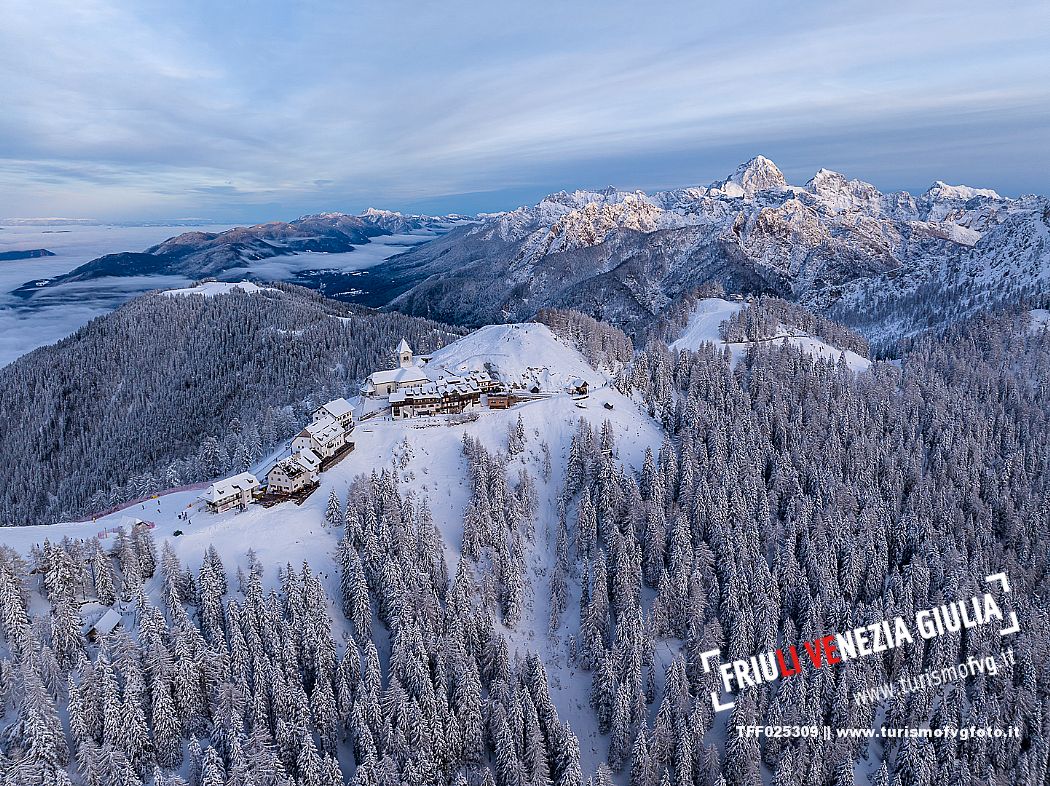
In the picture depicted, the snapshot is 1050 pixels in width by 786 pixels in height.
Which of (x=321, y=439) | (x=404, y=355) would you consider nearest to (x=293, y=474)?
(x=321, y=439)

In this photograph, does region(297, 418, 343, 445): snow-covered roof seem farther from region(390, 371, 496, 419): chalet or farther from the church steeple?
the church steeple

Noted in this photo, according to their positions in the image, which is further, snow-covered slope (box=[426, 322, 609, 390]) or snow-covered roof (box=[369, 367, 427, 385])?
snow-covered slope (box=[426, 322, 609, 390])

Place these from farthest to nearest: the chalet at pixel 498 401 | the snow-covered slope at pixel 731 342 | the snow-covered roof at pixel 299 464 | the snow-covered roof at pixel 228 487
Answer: the snow-covered slope at pixel 731 342, the chalet at pixel 498 401, the snow-covered roof at pixel 299 464, the snow-covered roof at pixel 228 487

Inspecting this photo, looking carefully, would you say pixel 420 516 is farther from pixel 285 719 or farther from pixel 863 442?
pixel 863 442

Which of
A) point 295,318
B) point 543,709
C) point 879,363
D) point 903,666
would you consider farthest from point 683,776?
point 295,318

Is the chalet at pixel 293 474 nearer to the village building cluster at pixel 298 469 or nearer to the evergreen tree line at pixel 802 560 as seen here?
the village building cluster at pixel 298 469

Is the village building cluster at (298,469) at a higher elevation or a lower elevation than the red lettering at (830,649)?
higher

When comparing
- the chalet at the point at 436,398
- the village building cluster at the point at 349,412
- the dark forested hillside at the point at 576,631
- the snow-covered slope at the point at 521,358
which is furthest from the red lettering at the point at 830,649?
the chalet at the point at 436,398

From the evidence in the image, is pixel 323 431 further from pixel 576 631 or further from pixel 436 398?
pixel 576 631

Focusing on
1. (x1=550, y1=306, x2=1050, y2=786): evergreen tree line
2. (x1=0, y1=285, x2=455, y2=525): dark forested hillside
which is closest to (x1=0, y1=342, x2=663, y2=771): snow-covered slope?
(x1=550, y1=306, x2=1050, y2=786): evergreen tree line
